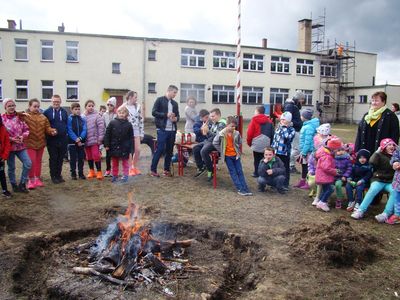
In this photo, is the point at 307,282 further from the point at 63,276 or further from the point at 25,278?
the point at 25,278

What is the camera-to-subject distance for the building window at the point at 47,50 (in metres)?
29.7

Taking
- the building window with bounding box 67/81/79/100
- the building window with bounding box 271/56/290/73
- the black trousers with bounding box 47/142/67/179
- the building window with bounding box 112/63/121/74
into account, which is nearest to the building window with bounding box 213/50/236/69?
the building window with bounding box 271/56/290/73

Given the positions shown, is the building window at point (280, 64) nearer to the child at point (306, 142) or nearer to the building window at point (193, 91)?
the building window at point (193, 91)

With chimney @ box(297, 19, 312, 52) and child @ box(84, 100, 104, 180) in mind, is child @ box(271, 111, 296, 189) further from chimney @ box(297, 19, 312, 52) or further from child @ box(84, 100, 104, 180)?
chimney @ box(297, 19, 312, 52)

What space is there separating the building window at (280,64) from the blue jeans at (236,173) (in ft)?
101

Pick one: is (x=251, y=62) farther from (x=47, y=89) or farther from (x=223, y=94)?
(x=47, y=89)

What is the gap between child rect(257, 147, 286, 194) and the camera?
7.80m

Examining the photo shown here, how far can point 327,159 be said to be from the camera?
6.91 m

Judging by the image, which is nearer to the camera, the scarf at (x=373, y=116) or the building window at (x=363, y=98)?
the scarf at (x=373, y=116)

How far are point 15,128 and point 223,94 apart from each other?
28986 millimetres

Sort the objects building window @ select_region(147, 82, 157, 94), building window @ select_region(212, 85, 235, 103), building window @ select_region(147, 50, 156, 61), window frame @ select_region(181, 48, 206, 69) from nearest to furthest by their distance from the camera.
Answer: building window @ select_region(147, 50, 156, 61), building window @ select_region(147, 82, 157, 94), window frame @ select_region(181, 48, 206, 69), building window @ select_region(212, 85, 235, 103)

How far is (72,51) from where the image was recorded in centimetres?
3020

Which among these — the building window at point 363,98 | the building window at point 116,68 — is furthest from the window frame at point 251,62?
Result: the building window at point 116,68

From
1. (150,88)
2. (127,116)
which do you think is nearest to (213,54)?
(150,88)
